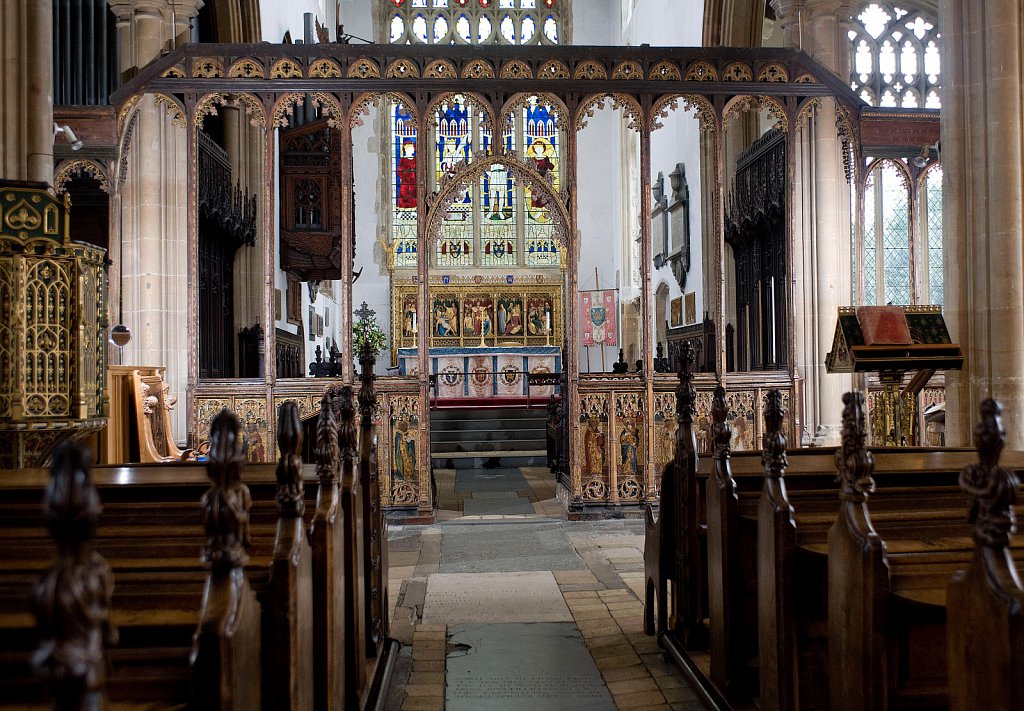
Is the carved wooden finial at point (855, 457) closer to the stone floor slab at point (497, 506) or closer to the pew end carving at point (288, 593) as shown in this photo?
the pew end carving at point (288, 593)

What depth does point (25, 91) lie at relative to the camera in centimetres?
536

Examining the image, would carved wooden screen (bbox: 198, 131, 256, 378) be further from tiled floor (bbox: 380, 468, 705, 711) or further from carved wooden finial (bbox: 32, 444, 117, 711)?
carved wooden finial (bbox: 32, 444, 117, 711)

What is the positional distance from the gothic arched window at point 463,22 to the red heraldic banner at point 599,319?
6006mm

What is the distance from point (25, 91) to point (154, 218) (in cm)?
217

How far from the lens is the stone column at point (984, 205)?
5.80 m

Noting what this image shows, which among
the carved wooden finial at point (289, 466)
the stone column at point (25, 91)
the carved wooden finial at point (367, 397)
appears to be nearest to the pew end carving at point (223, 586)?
the carved wooden finial at point (289, 466)

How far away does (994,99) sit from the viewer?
5.86m

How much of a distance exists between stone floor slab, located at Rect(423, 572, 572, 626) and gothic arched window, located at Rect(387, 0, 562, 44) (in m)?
15.8

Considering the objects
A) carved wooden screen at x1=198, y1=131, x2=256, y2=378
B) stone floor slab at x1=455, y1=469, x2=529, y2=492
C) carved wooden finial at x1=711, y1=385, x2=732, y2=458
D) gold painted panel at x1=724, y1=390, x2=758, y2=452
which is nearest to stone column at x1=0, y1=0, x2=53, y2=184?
carved wooden screen at x1=198, y1=131, x2=256, y2=378

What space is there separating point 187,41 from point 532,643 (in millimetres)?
6529

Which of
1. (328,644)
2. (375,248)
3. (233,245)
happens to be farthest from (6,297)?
(375,248)

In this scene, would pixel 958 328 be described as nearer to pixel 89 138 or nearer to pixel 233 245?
pixel 89 138

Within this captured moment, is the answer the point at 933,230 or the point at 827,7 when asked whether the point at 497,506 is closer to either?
the point at 827,7

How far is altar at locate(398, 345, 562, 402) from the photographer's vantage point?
16016mm
